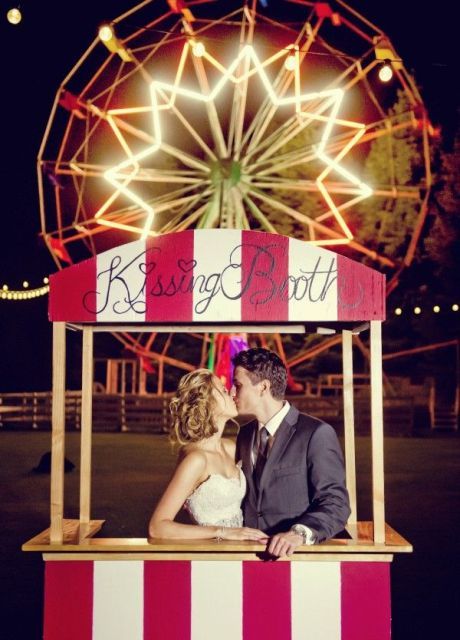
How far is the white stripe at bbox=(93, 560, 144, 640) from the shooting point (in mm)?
3404

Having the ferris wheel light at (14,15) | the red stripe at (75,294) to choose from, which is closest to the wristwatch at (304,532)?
the red stripe at (75,294)

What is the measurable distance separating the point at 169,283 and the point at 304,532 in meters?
1.18

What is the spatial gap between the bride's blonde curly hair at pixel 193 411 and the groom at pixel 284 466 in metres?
0.14

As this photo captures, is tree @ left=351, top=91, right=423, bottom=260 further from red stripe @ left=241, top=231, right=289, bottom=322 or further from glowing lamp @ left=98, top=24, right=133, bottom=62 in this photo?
red stripe @ left=241, top=231, right=289, bottom=322

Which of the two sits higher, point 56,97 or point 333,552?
point 56,97

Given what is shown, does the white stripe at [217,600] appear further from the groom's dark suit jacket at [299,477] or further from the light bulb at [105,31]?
the light bulb at [105,31]

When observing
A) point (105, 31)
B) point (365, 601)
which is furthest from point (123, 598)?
point (105, 31)

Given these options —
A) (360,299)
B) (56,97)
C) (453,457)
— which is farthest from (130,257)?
(453,457)

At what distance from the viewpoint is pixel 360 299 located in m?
3.49

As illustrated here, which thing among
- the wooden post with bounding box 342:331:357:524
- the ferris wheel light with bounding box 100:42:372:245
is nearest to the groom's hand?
the wooden post with bounding box 342:331:357:524

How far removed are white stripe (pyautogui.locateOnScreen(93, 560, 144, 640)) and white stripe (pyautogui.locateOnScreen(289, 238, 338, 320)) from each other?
1274 millimetres

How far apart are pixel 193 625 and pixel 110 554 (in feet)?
1.50

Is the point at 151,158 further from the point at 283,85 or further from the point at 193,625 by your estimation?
the point at 193,625

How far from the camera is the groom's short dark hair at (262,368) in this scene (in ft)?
11.8
